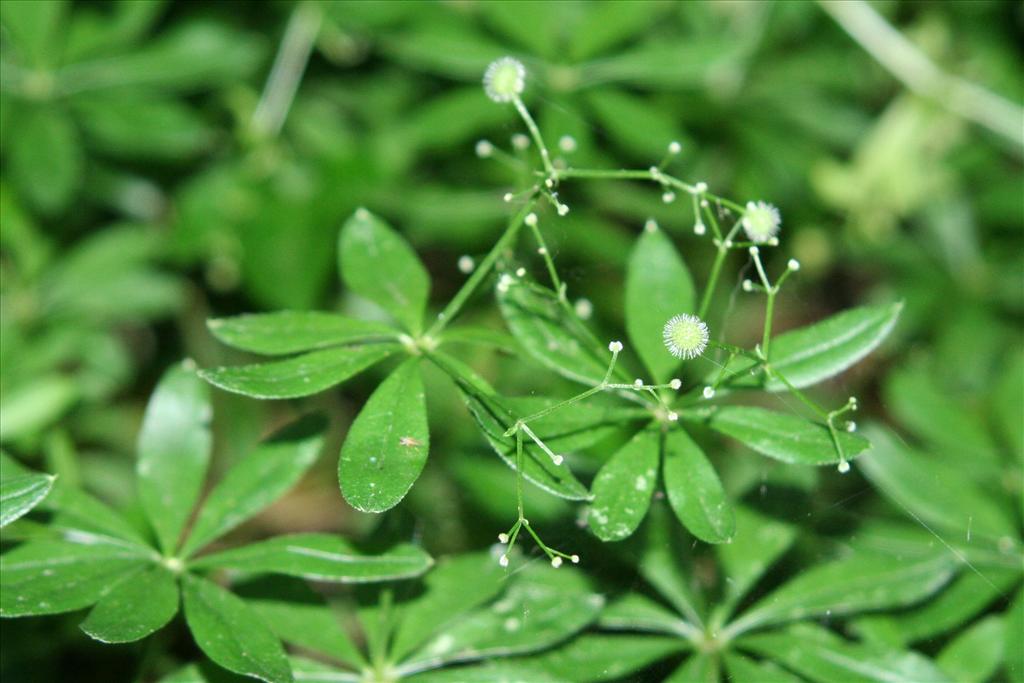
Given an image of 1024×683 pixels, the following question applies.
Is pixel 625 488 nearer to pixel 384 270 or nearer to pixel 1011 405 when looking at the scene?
pixel 384 270

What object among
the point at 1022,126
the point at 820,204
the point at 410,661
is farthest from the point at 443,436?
the point at 1022,126

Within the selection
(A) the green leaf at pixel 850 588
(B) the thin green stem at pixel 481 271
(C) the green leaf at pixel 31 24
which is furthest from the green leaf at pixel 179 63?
(A) the green leaf at pixel 850 588

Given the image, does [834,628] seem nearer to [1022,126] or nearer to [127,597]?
[127,597]

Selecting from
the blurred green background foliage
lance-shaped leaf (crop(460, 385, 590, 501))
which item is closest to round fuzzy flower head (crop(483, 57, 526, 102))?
the blurred green background foliage

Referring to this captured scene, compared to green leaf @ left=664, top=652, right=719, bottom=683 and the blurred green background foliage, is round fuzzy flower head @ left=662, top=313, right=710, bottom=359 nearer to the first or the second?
green leaf @ left=664, top=652, right=719, bottom=683

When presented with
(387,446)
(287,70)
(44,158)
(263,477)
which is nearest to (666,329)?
(387,446)
